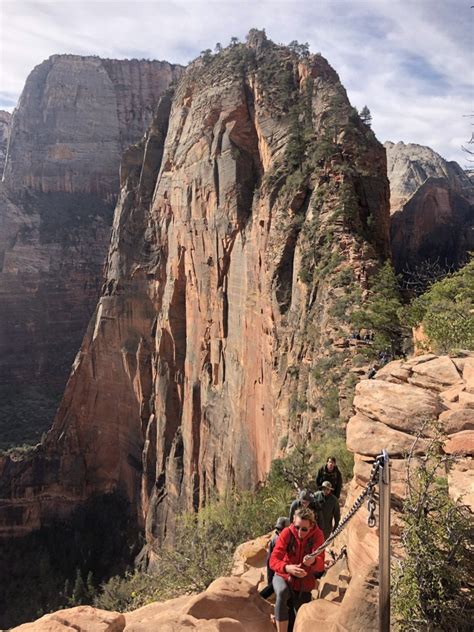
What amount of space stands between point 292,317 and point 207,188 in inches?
511

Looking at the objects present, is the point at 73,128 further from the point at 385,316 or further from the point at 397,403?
the point at 397,403

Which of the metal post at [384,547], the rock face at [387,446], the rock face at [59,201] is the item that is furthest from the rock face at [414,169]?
the metal post at [384,547]

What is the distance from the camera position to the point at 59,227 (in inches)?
3231

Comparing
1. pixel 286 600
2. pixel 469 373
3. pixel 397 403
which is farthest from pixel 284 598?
pixel 469 373

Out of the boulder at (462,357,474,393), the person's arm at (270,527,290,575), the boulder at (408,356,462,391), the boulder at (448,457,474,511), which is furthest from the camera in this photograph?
the boulder at (408,356,462,391)

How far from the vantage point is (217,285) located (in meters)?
29.3

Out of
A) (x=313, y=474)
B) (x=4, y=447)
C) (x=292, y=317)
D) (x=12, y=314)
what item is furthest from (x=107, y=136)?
(x=313, y=474)

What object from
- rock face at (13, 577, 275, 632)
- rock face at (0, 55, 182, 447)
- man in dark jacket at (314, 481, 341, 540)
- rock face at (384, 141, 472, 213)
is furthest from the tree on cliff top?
rock face at (0, 55, 182, 447)

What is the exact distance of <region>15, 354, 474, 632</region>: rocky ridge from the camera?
512 cm

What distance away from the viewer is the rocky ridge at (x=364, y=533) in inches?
201

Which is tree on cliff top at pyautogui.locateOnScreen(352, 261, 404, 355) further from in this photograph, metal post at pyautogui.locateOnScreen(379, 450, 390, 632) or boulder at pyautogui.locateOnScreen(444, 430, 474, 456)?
metal post at pyautogui.locateOnScreen(379, 450, 390, 632)

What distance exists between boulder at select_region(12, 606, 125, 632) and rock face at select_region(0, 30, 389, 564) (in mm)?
10370

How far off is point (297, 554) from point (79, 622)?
2437 mm

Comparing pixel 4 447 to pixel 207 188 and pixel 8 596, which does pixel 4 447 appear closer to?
pixel 8 596
